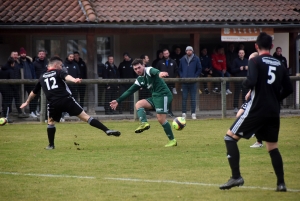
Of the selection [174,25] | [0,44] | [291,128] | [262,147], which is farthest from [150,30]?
[262,147]

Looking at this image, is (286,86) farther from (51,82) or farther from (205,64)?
(205,64)

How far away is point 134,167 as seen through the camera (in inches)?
425

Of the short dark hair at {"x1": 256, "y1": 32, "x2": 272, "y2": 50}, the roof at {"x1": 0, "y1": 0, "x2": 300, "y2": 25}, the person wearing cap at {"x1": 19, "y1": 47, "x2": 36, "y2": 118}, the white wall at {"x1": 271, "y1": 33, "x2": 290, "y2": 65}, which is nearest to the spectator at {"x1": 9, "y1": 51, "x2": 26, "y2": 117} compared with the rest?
the person wearing cap at {"x1": 19, "y1": 47, "x2": 36, "y2": 118}

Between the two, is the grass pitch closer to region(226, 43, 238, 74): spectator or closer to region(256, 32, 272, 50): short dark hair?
region(256, 32, 272, 50): short dark hair

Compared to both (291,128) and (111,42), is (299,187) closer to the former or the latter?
(291,128)

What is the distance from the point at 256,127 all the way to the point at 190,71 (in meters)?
12.2

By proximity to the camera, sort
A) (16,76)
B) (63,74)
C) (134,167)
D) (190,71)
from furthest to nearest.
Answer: (190,71) < (16,76) < (63,74) < (134,167)

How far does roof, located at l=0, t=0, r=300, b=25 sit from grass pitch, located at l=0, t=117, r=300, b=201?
616 cm

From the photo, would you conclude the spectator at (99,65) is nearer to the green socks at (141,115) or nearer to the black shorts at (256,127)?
the green socks at (141,115)

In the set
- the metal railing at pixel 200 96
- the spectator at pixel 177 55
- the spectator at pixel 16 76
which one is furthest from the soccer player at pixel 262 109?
the spectator at pixel 177 55

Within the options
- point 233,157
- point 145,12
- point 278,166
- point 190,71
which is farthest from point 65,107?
point 145,12

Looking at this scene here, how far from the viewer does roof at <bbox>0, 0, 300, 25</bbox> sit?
21.8 m

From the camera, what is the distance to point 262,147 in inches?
517

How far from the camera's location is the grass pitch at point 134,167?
8.52 metres
